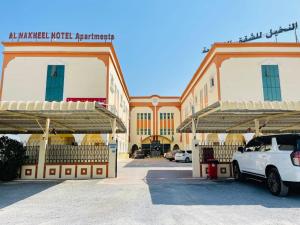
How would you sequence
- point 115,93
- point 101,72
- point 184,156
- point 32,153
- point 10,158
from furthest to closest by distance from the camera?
point 115,93 → point 184,156 → point 101,72 → point 32,153 → point 10,158

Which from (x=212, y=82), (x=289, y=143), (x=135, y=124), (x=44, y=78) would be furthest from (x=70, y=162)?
(x=135, y=124)

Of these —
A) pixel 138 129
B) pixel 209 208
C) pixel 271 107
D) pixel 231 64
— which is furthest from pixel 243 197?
pixel 138 129

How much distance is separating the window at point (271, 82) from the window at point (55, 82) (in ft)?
75.3

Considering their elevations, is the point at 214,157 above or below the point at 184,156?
above

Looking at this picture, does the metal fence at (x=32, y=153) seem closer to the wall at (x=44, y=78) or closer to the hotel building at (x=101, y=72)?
the hotel building at (x=101, y=72)

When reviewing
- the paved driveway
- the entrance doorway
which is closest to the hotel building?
the paved driveway

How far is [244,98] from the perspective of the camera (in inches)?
957

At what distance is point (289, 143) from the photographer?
7.08 meters

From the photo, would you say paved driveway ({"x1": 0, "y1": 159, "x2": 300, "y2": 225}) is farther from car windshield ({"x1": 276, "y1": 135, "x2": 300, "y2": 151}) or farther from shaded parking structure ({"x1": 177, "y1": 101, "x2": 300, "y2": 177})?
shaded parking structure ({"x1": 177, "y1": 101, "x2": 300, "y2": 177})

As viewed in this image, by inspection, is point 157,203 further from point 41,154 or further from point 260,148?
point 41,154

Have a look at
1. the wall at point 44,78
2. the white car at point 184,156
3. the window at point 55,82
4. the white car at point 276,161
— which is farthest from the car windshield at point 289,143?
the window at point 55,82

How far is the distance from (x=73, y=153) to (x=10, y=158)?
119 inches

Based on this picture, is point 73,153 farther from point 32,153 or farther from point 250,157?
point 250,157

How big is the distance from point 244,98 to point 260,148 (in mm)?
17147
